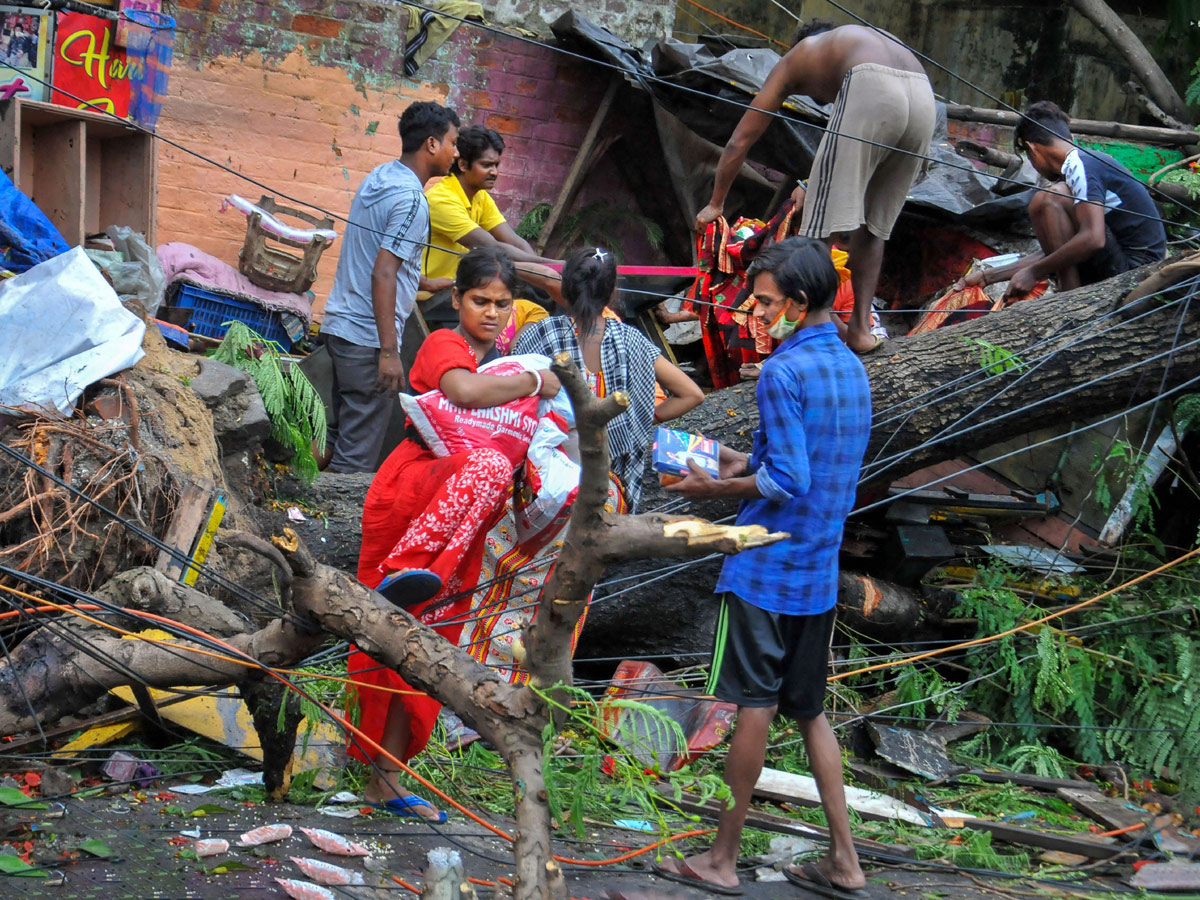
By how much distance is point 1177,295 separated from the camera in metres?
5.19

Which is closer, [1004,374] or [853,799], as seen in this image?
[853,799]

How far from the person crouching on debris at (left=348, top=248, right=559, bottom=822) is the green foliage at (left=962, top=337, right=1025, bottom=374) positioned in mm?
2276

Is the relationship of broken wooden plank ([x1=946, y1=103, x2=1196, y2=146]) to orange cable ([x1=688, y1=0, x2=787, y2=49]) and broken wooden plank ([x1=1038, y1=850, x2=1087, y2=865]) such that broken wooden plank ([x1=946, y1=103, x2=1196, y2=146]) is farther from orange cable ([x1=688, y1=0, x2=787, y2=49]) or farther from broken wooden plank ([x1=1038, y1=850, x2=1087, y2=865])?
broken wooden plank ([x1=1038, y1=850, x2=1087, y2=865])

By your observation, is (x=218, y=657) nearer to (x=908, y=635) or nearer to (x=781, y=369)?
(x=781, y=369)

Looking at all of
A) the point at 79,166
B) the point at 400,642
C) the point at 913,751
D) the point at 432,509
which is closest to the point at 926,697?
the point at 913,751

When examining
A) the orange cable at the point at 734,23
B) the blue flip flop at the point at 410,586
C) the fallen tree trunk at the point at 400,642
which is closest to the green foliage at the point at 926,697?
the blue flip flop at the point at 410,586

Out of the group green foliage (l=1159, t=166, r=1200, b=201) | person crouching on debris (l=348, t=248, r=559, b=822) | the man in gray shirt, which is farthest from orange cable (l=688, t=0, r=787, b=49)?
person crouching on debris (l=348, t=248, r=559, b=822)

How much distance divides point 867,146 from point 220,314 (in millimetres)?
3786

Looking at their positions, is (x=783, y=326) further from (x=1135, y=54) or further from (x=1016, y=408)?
(x=1135, y=54)

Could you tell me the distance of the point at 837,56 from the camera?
4828mm

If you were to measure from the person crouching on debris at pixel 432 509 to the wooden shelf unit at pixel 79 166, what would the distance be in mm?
3280

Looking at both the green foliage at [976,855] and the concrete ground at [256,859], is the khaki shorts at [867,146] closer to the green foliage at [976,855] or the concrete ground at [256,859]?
the green foliage at [976,855]

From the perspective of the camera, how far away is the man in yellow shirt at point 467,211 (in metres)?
5.66

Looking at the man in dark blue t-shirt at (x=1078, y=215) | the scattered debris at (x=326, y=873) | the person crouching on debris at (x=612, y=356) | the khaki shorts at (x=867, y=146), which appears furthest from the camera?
the man in dark blue t-shirt at (x=1078, y=215)
